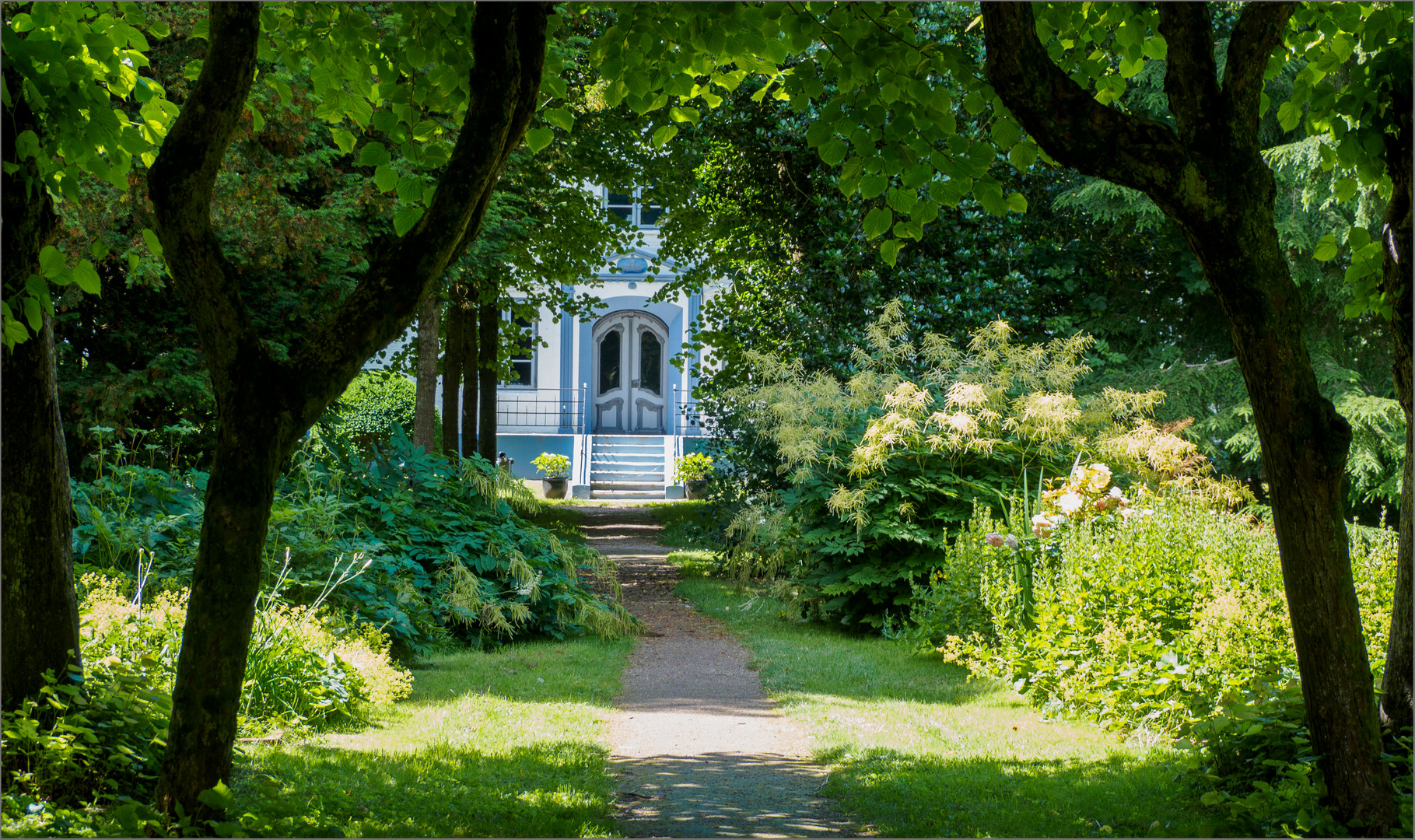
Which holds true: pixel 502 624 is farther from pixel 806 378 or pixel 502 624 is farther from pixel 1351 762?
pixel 1351 762

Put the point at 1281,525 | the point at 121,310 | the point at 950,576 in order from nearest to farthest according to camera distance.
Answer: the point at 1281,525, the point at 950,576, the point at 121,310

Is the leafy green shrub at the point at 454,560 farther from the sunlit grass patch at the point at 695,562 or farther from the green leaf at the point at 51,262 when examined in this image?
the green leaf at the point at 51,262

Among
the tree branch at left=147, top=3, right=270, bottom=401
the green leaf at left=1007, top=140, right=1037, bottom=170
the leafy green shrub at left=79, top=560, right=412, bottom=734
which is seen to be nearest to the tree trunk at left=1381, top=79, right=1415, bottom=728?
the green leaf at left=1007, top=140, right=1037, bottom=170

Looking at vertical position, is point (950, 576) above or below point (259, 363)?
below

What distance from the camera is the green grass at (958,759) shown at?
4273 millimetres

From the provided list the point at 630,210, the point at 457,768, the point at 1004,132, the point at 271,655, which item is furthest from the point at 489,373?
the point at 1004,132

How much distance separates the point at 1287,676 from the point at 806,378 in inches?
282

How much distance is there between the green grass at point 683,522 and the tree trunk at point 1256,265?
10.1 metres

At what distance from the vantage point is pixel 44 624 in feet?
13.6

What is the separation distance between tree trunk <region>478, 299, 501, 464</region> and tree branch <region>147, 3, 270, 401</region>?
12870 millimetres

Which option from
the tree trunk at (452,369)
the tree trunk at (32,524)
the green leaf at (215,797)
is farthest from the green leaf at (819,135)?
the tree trunk at (452,369)

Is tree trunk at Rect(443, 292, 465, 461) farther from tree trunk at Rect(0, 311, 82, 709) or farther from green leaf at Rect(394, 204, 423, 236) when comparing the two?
tree trunk at Rect(0, 311, 82, 709)

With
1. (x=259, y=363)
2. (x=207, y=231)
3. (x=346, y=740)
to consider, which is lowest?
(x=346, y=740)

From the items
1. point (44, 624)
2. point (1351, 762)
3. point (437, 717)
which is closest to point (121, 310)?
point (437, 717)
